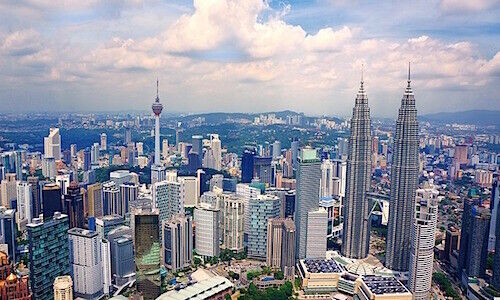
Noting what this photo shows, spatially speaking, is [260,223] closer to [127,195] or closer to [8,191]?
[127,195]

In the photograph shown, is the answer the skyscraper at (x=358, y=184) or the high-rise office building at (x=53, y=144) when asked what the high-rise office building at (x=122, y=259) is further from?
the high-rise office building at (x=53, y=144)

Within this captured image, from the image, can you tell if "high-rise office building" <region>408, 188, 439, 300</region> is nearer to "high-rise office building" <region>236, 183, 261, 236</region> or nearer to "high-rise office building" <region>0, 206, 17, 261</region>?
"high-rise office building" <region>236, 183, 261, 236</region>

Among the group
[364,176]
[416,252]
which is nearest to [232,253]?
[364,176]

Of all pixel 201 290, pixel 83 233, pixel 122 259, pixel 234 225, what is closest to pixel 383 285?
pixel 201 290

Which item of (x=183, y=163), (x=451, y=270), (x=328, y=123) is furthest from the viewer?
(x=183, y=163)

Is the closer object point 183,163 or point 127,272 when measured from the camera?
point 127,272

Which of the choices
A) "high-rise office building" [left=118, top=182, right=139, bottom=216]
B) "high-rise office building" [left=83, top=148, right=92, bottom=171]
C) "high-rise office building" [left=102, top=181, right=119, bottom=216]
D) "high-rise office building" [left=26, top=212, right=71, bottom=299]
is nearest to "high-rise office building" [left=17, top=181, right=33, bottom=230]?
"high-rise office building" [left=102, top=181, right=119, bottom=216]

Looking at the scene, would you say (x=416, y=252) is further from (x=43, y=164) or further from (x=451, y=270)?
(x=43, y=164)

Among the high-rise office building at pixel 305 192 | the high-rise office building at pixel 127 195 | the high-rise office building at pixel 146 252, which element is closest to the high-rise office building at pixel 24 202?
the high-rise office building at pixel 127 195
